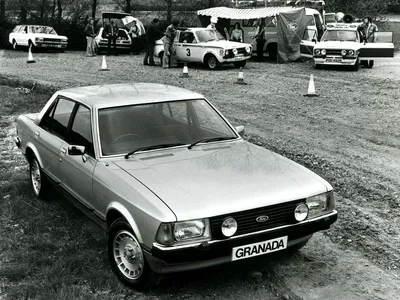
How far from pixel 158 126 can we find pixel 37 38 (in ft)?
79.0

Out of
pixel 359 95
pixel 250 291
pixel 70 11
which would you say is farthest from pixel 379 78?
pixel 70 11

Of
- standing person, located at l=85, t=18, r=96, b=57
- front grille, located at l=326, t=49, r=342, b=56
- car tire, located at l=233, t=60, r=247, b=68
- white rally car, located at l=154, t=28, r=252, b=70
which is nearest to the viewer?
front grille, located at l=326, t=49, r=342, b=56

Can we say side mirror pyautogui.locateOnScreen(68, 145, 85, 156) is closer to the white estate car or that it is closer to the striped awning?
the striped awning

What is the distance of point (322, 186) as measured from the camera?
4.29m

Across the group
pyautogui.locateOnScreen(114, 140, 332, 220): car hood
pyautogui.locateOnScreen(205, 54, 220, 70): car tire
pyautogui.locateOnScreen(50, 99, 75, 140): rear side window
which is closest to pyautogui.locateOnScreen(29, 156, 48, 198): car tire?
pyautogui.locateOnScreen(50, 99, 75, 140): rear side window

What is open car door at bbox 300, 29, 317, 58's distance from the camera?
803 inches

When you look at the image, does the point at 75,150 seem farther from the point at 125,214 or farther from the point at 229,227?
the point at 229,227

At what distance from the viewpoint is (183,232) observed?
375 centimetres

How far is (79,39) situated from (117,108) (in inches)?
1095

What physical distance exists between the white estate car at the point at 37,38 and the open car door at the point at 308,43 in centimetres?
1302

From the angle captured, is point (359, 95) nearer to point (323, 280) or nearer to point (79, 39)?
point (323, 280)

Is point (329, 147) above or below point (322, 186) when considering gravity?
below

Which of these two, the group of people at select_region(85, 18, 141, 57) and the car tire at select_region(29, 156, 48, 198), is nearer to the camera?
the car tire at select_region(29, 156, 48, 198)

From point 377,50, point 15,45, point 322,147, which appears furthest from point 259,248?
point 15,45
